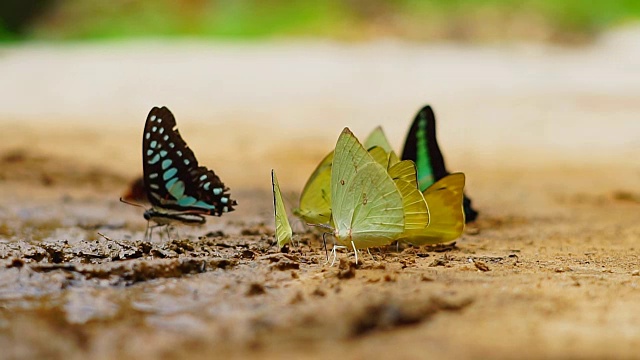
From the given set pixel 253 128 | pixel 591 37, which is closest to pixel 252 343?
pixel 253 128

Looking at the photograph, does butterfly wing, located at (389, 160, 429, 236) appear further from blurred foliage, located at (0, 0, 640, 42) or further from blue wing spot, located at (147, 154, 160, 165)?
blurred foliage, located at (0, 0, 640, 42)

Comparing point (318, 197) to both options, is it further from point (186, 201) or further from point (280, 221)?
point (280, 221)

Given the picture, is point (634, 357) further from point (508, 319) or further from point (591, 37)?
point (591, 37)

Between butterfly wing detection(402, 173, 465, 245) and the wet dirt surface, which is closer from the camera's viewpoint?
the wet dirt surface

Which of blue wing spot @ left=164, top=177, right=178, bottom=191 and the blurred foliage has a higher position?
the blurred foliage

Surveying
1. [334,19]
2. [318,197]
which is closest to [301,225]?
[318,197]

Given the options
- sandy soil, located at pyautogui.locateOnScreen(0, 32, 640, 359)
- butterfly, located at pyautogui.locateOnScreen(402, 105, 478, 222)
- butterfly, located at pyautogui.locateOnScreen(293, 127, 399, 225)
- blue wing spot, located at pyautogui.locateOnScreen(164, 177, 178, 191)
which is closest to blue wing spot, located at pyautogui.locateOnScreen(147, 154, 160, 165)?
blue wing spot, located at pyautogui.locateOnScreen(164, 177, 178, 191)
